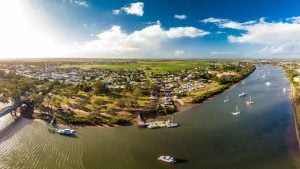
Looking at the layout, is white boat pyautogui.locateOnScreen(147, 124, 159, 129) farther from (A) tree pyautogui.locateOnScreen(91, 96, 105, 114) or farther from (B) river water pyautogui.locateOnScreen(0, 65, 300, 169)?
(A) tree pyautogui.locateOnScreen(91, 96, 105, 114)

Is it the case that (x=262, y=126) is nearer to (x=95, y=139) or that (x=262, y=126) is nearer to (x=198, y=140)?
(x=198, y=140)

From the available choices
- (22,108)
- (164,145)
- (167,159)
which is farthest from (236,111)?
(22,108)

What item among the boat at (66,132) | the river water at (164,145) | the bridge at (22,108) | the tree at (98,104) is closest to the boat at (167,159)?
the river water at (164,145)

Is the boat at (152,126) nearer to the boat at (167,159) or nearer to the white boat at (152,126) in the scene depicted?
the white boat at (152,126)

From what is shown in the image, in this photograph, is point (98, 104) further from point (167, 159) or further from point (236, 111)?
point (236, 111)

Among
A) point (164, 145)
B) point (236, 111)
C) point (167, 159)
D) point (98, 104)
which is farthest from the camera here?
point (236, 111)
